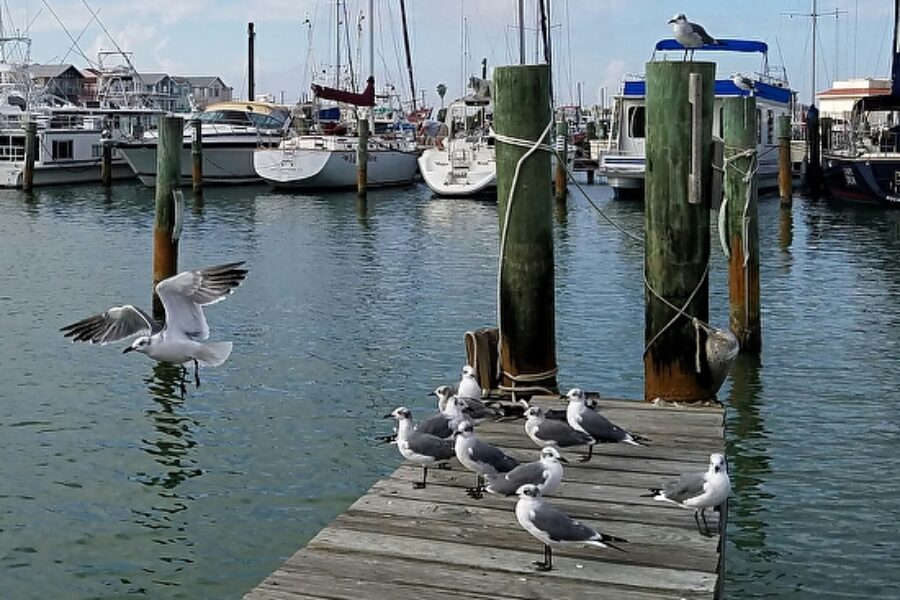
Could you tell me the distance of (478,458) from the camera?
6.70m

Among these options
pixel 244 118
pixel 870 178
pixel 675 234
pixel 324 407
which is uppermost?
pixel 244 118

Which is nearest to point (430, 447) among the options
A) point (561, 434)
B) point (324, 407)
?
point (561, 434)

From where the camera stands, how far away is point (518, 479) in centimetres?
632

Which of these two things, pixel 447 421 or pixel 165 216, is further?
pixel 165 216

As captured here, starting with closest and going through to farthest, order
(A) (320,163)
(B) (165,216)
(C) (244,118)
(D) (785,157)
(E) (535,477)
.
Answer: (E) (535,477) → (B) (165,216) → (D) (785,157) → (A) (320,163) → (C) (244,118)

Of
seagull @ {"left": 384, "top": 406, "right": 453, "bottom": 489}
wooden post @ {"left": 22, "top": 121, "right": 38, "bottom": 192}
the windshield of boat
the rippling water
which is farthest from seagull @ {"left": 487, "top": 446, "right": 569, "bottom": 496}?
the windshield of boat

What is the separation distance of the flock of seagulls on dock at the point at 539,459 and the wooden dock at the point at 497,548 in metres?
0.08

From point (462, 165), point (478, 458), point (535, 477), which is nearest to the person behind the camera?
point (535, 477)

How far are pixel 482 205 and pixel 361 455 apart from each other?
2984 centimetres

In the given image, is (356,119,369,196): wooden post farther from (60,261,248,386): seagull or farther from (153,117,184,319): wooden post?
(60,261,248,386): seagull

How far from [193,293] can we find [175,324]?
32 cm

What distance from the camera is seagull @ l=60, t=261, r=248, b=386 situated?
35.9 feet

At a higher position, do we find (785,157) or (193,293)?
(785,157)

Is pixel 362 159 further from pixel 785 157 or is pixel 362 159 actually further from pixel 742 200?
pixel 742 200
